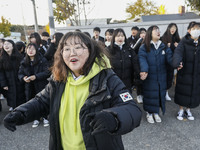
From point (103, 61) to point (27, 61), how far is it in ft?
9.10

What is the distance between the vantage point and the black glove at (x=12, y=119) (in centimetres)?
145

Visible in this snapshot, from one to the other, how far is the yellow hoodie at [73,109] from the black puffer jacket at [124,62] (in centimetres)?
226

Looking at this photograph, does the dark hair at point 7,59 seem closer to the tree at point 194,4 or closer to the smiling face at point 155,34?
the smiling face at point 155,34

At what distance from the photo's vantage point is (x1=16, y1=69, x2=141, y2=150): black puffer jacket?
123 centimetres

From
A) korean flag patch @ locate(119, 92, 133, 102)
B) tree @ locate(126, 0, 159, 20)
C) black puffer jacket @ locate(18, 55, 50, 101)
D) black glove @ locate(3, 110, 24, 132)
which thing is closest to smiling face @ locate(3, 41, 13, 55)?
black puffer jacket @ locate(18, 55, 50, 101)

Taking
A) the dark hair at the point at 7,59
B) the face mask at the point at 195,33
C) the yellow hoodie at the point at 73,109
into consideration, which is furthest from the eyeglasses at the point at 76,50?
the dark hair at the point at 7,59

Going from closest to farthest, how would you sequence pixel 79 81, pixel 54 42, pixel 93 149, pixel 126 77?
pixel 93 149 → pixel 79 81 → pixel 126 77 → pixel 54 42

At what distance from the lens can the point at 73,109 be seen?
1519 mm

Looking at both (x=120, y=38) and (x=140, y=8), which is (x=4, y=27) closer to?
(x=140, y=8)

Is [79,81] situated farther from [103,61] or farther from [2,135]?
[2,135]

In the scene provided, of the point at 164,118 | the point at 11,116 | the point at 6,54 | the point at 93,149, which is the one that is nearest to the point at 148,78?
the point at 164,118

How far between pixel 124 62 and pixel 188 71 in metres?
1.37

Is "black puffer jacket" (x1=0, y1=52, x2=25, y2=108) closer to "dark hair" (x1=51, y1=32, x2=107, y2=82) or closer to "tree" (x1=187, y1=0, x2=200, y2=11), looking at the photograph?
"dark hair" (x1=51, y1=32, x2=107, y2=82)

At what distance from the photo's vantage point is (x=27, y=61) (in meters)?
3.82
